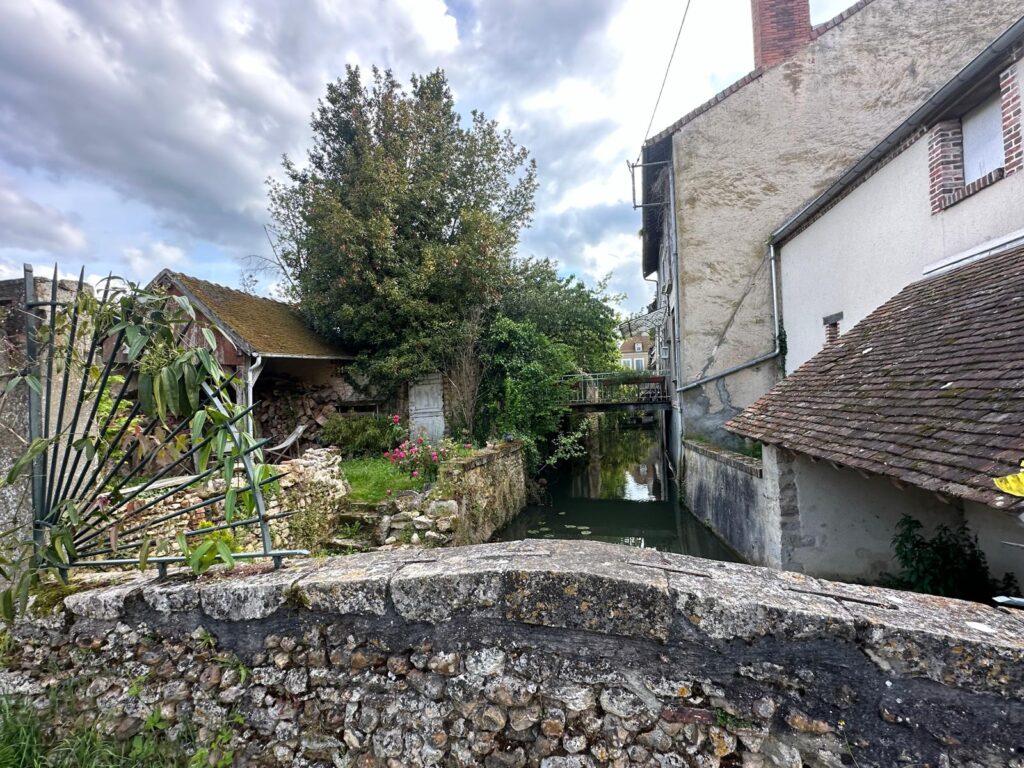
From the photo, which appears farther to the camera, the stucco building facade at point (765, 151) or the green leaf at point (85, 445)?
the stucco building facade at point (765, 151)

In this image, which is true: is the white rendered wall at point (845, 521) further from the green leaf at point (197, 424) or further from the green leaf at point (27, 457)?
the green leaf at point (27, 457)

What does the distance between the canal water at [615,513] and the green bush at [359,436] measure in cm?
395

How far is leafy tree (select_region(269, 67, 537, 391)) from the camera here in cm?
1211

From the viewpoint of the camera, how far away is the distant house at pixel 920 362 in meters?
3.39

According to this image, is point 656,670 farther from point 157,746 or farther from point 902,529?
point 902,529

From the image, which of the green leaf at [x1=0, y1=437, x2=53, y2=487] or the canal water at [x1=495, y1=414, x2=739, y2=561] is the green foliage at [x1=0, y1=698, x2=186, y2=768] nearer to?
the green leaf at [x1=0, y1=437, x2=53, y2=487]

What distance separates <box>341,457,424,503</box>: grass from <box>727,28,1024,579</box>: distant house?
568 cm

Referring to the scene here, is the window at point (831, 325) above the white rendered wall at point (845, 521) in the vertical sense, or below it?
above

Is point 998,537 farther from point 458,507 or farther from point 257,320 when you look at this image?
point 257,320

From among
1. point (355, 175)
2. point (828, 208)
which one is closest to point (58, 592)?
point (828, 208)

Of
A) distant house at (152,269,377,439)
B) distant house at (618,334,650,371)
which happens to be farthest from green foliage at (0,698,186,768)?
distant house at (618,334,650,371)

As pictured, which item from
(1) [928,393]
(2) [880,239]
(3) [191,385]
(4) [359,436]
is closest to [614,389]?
(4) [359,436]

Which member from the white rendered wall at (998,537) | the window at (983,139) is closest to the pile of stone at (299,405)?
the white rendered wall at (998,537)

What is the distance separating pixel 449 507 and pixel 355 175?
10.4m
